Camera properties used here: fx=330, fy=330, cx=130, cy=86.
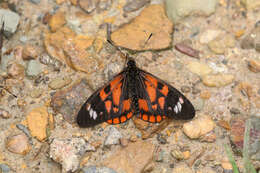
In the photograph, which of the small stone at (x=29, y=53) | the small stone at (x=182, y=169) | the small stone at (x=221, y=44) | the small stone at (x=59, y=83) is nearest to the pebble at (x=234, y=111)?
the small stone at (x=221, y=44)

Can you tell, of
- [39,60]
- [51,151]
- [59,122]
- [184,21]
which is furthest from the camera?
[184,21]

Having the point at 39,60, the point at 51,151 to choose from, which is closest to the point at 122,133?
the point at 51,151

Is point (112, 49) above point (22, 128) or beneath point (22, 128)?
above

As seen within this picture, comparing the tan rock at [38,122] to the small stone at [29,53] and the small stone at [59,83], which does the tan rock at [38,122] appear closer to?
the small stone at [59,83]

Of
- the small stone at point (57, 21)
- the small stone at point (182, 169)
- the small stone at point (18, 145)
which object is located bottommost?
the small stone at point (182, 169)

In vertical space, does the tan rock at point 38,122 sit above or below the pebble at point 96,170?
above

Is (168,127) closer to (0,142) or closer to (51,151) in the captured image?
(51,151)

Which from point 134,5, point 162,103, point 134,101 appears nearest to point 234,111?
point 162,103
